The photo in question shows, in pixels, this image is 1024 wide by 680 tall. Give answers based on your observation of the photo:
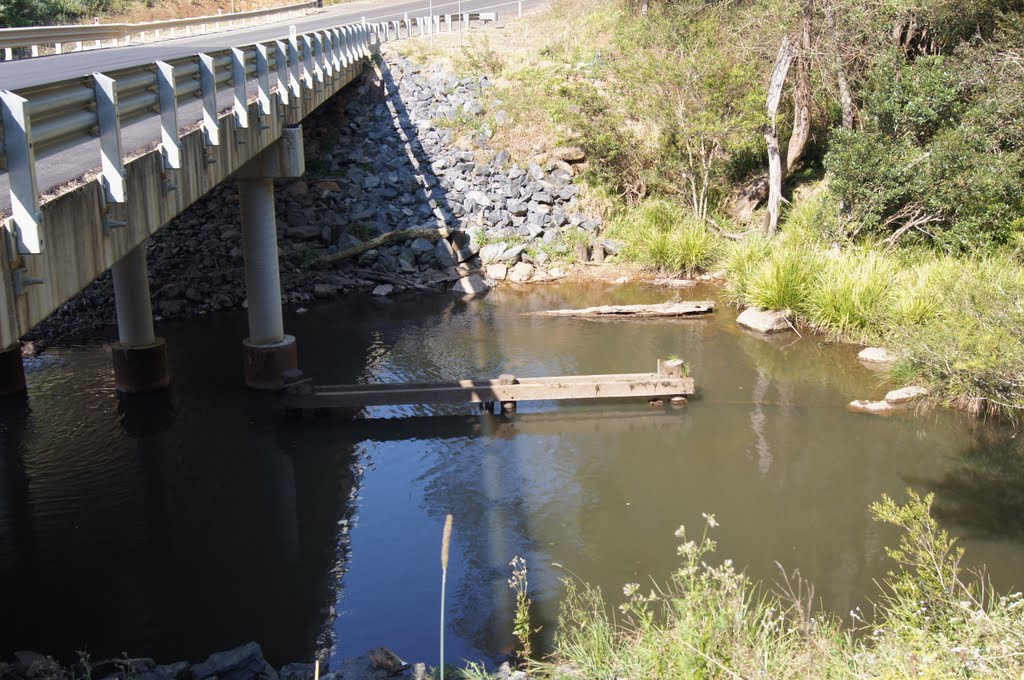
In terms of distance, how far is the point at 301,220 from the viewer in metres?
23.5

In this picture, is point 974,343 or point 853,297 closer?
point 974,343

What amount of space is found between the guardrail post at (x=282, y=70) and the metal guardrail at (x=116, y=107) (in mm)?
15

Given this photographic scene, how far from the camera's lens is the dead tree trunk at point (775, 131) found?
21922 mm

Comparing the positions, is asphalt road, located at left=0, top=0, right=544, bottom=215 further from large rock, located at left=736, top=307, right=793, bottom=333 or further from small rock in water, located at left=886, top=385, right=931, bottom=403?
small rock in water, located at left=886, top=385, right=931, bottom=403

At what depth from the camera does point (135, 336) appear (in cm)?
1512

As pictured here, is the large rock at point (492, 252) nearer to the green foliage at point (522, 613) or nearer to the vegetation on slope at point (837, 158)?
the vegetation on slope at point (837, 158)

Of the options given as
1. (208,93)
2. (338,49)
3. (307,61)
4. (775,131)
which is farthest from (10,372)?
(775,131)

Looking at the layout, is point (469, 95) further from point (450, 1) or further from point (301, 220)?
point (450, 1)

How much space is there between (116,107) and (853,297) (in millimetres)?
14158

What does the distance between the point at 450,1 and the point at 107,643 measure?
4451cm

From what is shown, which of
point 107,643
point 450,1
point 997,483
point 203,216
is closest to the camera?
point 107,643

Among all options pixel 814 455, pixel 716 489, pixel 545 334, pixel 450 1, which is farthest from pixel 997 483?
pixel 450 1

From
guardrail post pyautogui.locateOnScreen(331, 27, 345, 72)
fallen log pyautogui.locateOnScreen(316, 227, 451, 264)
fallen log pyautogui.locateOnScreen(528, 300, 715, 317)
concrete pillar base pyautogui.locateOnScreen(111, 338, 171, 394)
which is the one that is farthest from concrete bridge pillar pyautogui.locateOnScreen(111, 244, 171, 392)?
fallen log pyautogui.locateOnScreen(528, 300, 715, 317)

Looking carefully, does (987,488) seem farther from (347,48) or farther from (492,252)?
(347,48)
